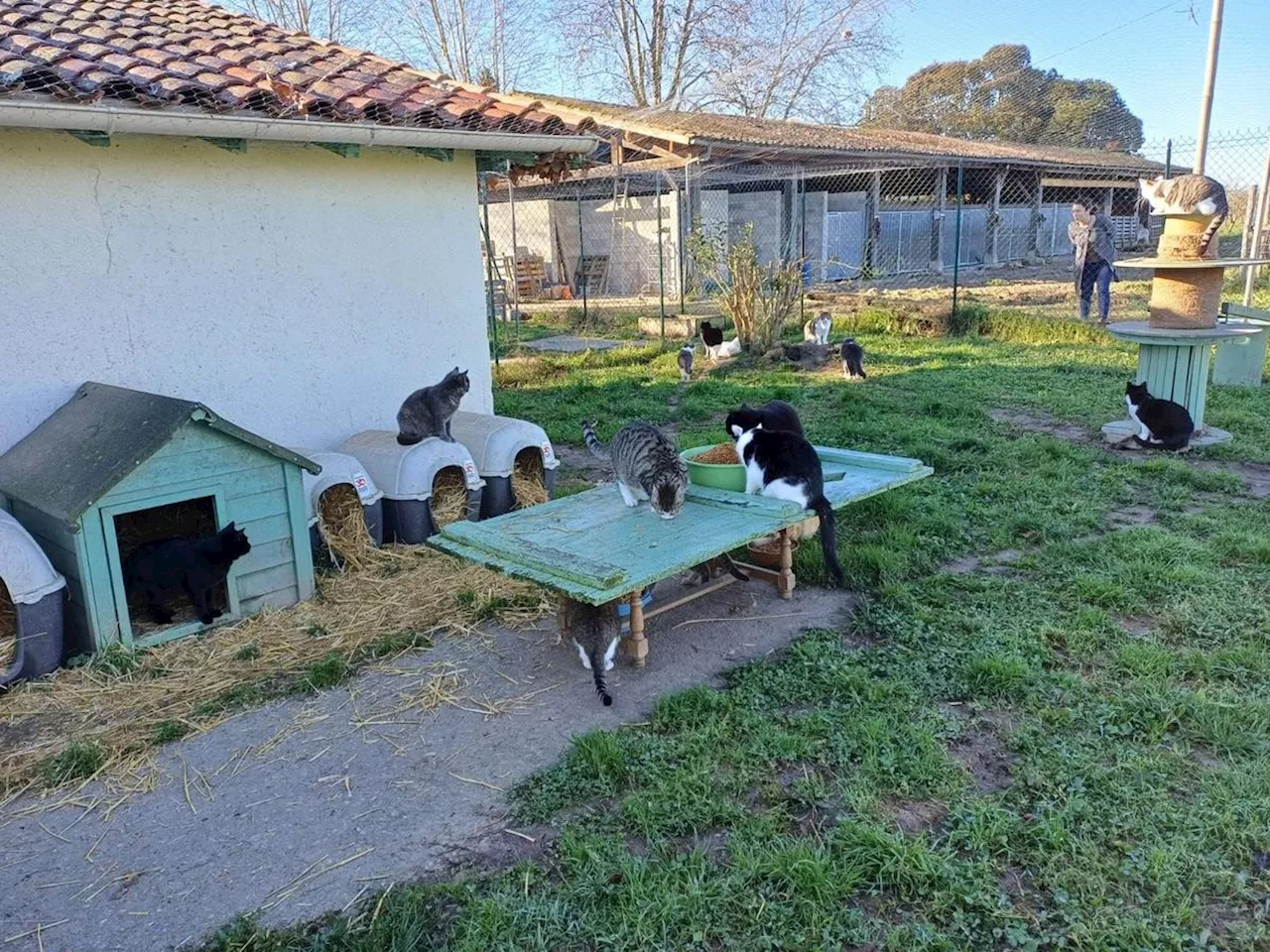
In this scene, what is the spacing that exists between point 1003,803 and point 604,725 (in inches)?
51.3

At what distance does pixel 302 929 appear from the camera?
7.25 ft

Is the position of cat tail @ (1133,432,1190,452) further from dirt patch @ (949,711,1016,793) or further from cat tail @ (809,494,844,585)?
dirt patch @ (949,711,1016,793)

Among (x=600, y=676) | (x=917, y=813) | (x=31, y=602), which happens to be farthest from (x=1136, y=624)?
(x=31, y=602)

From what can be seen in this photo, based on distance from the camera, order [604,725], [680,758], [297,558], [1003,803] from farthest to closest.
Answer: [297,558]
[604,725]
[680,758]
[1003,803]

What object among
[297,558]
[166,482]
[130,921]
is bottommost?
[130,921]

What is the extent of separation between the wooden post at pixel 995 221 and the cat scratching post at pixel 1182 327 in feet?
52.6

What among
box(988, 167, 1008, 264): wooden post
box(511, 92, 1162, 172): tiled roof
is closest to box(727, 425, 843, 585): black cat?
box(511, 92, 1162, 172): tiled roof

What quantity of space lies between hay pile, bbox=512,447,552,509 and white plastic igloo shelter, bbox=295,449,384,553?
887 mm

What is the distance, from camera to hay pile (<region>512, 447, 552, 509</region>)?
5.43m

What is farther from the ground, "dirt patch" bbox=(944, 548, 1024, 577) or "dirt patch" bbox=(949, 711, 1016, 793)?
"dirt patch" bbox=(944, 548, 1024, 577)

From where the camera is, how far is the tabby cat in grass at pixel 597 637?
3.29 meters

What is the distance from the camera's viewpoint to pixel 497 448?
5191mm

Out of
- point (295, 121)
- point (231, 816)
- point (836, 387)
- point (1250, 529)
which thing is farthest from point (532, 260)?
point (231, 816)

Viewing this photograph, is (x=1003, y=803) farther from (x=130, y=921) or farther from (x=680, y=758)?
(x=130, y=921)
